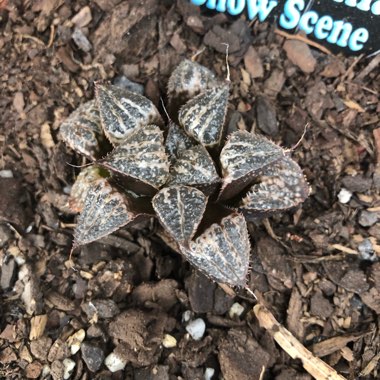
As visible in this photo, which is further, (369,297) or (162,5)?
(162,5)

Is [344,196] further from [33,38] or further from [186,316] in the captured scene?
[33,38]

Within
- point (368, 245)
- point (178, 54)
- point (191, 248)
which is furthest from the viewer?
point (178, 54)

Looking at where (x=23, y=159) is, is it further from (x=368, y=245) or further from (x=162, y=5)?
(x=368, y=245)

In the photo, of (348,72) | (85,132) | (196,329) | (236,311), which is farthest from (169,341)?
(348,72)

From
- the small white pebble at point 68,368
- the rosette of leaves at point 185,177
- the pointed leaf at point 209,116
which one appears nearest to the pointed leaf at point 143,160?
the rosette of leaves at point 185,177

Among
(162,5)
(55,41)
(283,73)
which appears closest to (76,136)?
(55,41)

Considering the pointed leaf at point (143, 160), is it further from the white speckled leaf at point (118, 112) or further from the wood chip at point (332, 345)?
the wood chip at point (332, 345)
